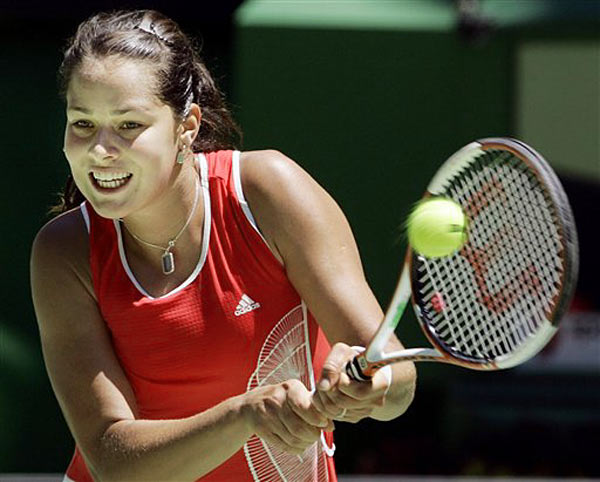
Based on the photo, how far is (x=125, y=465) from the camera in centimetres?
231

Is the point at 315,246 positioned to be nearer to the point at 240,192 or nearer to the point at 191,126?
the point at 240,192

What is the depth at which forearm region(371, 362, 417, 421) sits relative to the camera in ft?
7.54

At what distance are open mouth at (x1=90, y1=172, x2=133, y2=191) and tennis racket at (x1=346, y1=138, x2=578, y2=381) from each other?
485 mm

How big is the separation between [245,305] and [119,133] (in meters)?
0.39

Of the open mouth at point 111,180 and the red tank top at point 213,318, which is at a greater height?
the open mouth at point 111,180

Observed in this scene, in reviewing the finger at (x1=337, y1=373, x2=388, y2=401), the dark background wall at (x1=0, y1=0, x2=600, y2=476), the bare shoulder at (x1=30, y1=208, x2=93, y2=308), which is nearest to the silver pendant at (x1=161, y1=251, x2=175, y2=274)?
the bare shoulder at (x1=30, y1=208, x2=93, y2=308)

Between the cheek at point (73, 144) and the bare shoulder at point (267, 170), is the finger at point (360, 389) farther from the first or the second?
the cheek at point (73, 144)

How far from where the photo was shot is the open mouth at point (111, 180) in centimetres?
231

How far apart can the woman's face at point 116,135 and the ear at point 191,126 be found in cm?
8

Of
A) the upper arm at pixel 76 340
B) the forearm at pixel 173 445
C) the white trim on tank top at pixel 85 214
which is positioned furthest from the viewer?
the white trim on tank top at pixel 85 214

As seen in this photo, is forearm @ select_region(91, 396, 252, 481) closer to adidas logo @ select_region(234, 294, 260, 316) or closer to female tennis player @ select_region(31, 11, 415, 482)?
female tennis player @ select_region(31, 11, 415, 482)

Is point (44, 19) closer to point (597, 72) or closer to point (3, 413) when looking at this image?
point (3, 413)

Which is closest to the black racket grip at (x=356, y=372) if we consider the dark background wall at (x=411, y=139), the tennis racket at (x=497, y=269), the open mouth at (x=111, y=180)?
the tennis racket at (x=497, y=269)

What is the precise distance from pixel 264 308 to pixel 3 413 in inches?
108
